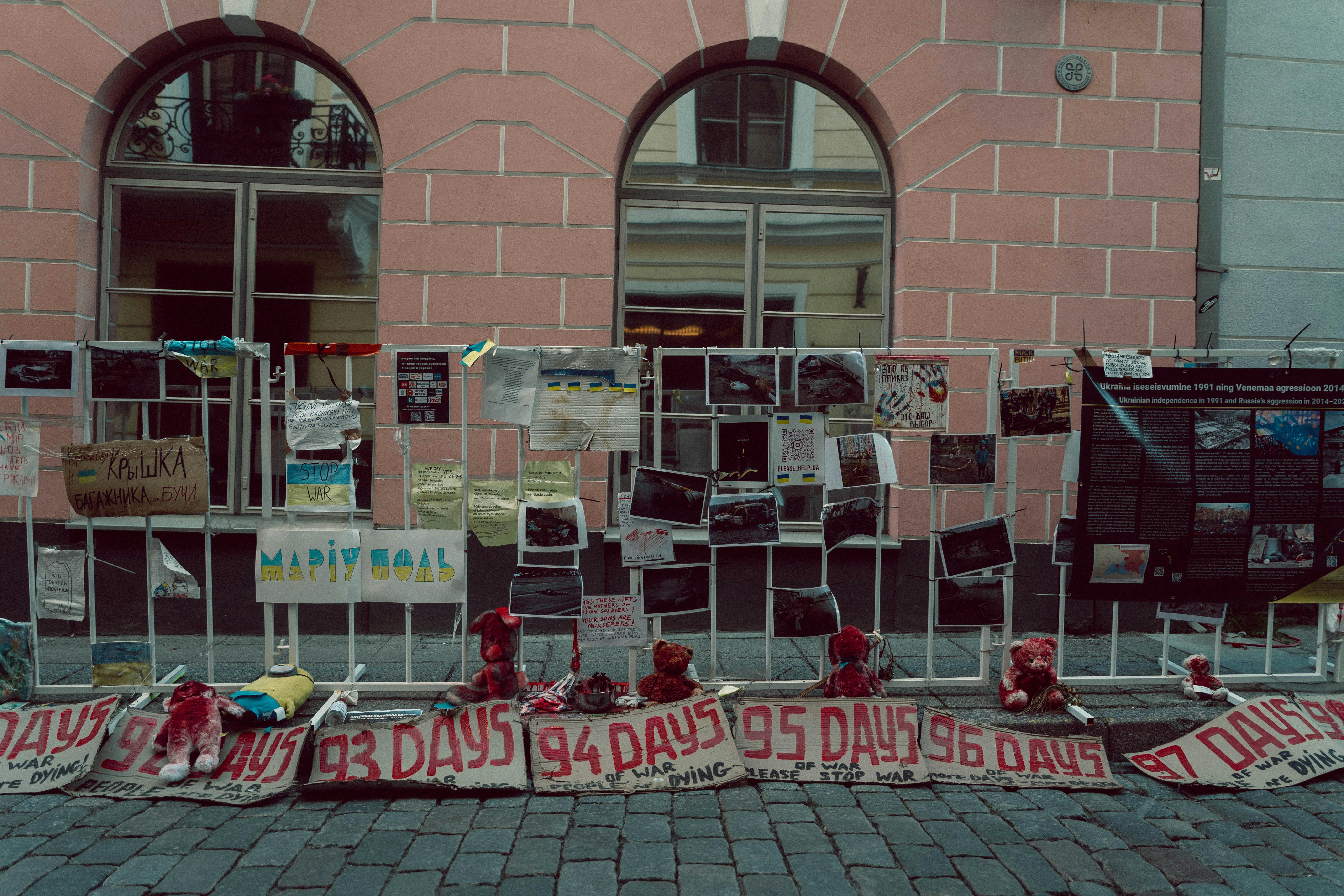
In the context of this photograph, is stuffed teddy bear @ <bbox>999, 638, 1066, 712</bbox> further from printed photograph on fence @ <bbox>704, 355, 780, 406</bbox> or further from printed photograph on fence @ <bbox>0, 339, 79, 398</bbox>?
printed photograph on fence @ <bbox>0, 339, 79, 398</bbox>

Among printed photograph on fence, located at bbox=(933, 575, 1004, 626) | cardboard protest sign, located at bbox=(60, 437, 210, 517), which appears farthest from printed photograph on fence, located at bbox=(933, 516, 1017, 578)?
cardboard protest sign, located at bbox=(60, 437, 210, 517)

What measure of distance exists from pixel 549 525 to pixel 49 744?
214 cm

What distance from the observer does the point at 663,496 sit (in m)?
3.79

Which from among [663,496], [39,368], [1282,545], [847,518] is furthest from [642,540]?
[1282,545]

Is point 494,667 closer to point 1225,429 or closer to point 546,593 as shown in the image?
point 546,593

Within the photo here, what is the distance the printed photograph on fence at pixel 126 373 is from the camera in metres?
3.75

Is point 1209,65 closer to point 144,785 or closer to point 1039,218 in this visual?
point 1039,218

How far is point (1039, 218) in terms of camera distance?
5836 millimetres

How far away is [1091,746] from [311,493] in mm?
3495

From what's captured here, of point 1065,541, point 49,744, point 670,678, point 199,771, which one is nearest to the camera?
point 199,771

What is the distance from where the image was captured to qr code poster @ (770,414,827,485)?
3.84 meters

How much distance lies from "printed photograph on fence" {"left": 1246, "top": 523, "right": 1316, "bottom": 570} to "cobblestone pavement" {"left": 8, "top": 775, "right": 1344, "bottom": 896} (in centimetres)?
106

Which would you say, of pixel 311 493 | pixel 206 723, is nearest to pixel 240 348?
pixel 311 493

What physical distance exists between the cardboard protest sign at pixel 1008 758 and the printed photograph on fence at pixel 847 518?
85cm
